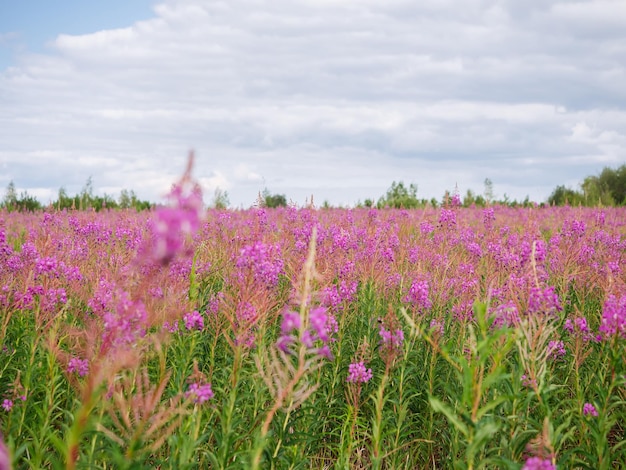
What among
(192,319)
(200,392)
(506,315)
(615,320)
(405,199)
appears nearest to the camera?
(200,392)

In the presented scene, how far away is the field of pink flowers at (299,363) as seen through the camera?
2963 millimetres

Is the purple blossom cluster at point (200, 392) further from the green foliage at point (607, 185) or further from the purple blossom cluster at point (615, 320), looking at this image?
the green foliage at point (607, 185)

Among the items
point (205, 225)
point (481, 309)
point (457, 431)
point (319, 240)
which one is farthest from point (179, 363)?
point (205, 225)

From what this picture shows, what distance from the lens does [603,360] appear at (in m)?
5.51

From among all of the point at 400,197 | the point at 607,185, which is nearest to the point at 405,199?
the point at 400,197

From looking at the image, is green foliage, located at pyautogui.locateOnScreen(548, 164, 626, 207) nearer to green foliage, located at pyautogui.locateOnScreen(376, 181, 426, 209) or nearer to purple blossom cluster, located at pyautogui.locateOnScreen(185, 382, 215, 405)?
green foliage, located at pyautogui.locateOnScreen(376, 181, 426, 209)

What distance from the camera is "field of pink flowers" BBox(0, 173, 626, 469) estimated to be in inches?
117

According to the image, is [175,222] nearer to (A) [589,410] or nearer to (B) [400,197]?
(A) [589,410]

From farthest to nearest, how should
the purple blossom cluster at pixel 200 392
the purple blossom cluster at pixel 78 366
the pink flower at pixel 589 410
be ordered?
the pink flower at pixel 589 410 → the purple blossom cluster at pixel 78 366 → the purple blossom cluster at pixel 200 392

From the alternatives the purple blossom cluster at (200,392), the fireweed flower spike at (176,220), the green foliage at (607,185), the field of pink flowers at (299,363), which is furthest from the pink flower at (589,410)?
the green foliage at (607,185)

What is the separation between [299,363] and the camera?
9.54 feet

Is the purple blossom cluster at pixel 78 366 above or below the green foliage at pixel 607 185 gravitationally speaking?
below

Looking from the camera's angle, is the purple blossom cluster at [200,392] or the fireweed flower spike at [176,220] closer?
the fireweed flower spike at [176,220]

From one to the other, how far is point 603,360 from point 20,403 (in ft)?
18.1
